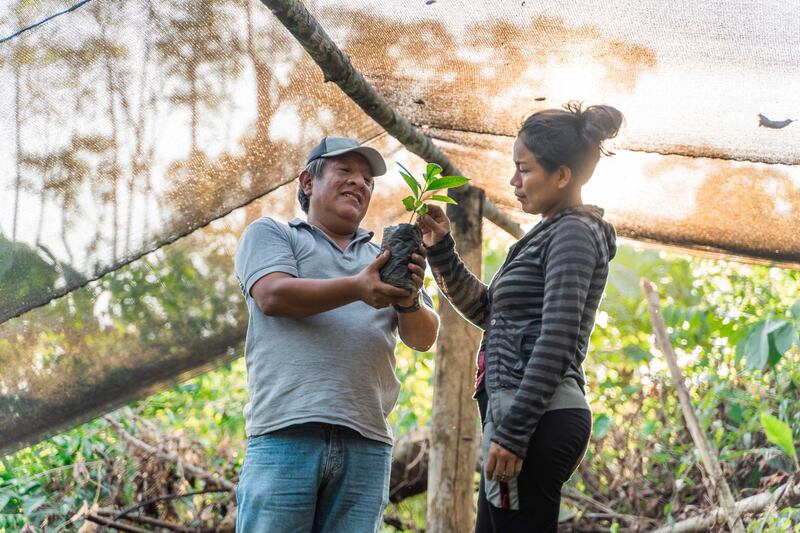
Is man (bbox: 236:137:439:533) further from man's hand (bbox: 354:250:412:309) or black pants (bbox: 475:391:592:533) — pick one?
black pants (bbox: 475:391:592:533)

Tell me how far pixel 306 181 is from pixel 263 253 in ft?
1.39

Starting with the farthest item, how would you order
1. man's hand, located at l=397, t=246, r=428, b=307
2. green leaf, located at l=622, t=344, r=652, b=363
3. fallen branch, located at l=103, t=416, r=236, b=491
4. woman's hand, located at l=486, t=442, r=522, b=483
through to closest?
green leaf, located at l=622, t=344, r=652, b=363 → fallen branch, located at l=103, t=416, r=236, b=491 → man's hand, located at l=397, t=246, r=428, b=307 → woman's hand, located at l=486, t=442, r=522, b=483

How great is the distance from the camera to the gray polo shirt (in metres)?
2.06

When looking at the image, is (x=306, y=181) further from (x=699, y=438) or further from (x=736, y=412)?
(x=736, y=412)

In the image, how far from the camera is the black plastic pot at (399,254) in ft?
6.39

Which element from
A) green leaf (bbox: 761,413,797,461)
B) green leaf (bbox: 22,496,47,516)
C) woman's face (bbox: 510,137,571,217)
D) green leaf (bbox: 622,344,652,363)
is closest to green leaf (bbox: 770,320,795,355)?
green leaf (bbox: 761,413,797,461)

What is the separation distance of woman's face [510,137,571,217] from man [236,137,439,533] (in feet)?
1.24

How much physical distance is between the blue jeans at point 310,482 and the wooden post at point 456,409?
1.31m

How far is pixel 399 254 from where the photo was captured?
195 centimetres

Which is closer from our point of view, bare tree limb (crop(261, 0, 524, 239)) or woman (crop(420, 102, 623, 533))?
woman (crop(420, 102, 623, 533))

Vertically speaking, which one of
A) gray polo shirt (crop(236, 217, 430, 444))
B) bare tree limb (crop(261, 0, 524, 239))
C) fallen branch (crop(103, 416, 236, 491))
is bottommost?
fallen branch (crop(103, 416, 236, 491))

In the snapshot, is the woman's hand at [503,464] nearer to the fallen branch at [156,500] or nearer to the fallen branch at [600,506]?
the fallen branch at [156,500]

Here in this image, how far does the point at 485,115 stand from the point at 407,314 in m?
1.22

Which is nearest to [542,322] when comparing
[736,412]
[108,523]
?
[108,523]
